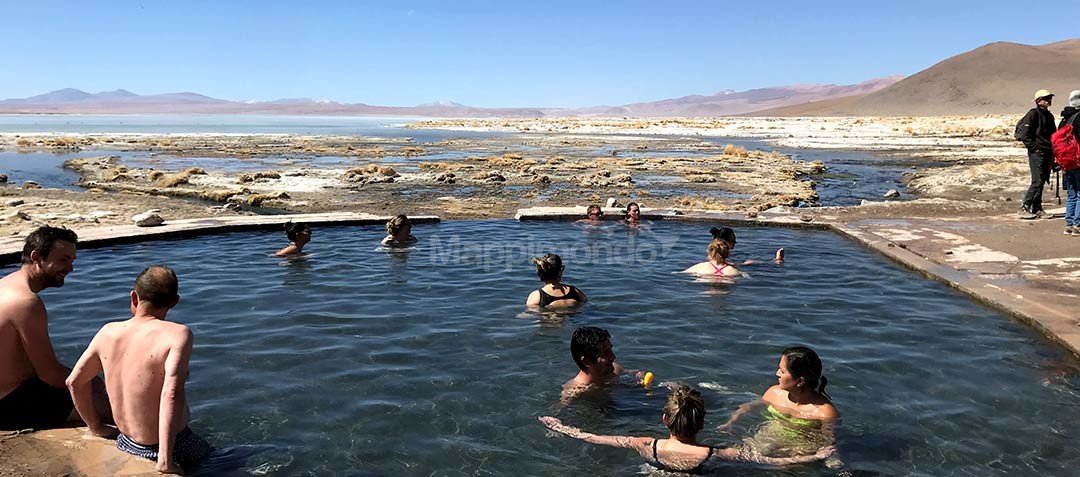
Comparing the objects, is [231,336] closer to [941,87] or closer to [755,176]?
[755,176]

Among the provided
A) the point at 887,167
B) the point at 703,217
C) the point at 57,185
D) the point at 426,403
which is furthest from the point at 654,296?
the point at 887,167

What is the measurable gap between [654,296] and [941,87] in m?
188

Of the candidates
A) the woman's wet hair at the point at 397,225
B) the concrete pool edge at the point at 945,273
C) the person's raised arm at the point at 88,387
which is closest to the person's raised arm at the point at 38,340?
the person's raised arm at the point at 88,387

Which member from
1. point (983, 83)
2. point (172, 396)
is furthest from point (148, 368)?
point (983, 83)

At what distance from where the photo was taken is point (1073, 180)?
10609 millimetres

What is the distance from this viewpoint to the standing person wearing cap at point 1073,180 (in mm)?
10469

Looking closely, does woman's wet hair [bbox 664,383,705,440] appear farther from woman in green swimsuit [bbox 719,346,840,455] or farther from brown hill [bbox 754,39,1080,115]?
brown hill [bbox 754,39,1080,115]

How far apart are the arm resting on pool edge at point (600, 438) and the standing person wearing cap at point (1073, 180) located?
9.32 metres

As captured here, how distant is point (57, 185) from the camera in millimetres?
23984

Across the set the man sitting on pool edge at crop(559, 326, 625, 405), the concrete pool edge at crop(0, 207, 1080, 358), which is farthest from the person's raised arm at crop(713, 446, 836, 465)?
the concrete pool edge at crop(0, 207, 1080, 358)

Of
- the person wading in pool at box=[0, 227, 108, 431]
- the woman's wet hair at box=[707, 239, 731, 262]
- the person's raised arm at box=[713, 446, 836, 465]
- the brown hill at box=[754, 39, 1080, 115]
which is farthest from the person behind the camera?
the brown hill at box=[754, 39, 1080, 115]

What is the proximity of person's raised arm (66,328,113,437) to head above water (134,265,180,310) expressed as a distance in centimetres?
29

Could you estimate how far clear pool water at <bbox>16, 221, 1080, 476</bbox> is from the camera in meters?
4.84

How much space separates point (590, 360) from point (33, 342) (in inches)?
145
